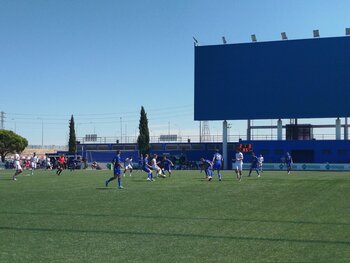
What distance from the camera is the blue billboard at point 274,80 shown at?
64.7 meters

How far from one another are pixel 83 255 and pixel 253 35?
214 ft

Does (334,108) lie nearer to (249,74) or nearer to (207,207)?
(249,74)

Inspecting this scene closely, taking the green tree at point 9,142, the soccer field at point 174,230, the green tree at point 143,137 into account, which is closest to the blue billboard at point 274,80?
the green tree at point 143,137

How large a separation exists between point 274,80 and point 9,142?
184ft

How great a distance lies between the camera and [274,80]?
67.2 metres

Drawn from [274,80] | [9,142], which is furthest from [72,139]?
[274,80]

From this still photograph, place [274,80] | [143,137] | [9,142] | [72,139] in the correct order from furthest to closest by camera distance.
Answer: [9,142] → [72,139] → [143,137] → [274,80]

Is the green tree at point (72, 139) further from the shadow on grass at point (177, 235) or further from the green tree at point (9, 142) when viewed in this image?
the shadow on grass at point (177, 235)

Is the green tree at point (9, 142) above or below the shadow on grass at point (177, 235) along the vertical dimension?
above

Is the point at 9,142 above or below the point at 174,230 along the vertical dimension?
→ above

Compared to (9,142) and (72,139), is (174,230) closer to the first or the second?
(72,139)

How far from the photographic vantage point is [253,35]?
70312 millimetres

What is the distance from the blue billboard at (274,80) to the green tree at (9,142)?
45.0 m

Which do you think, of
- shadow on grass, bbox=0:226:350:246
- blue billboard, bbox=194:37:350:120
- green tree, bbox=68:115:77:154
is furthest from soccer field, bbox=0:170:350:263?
green tree, bbox=68:115:77:154
